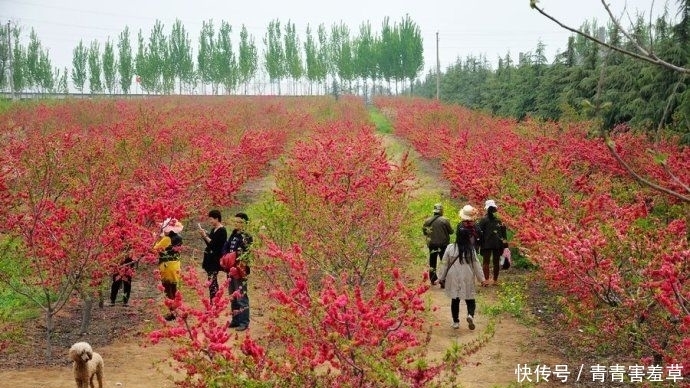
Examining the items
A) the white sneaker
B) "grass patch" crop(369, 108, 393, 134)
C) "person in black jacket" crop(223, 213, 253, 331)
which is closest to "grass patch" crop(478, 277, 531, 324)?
the white sneaker

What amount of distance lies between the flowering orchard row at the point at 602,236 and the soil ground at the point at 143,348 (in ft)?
2.35

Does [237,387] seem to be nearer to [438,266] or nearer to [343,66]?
[438,266]

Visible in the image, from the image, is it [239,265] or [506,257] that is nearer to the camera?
[239,265]

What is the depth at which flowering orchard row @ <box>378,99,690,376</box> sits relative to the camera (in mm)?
5812

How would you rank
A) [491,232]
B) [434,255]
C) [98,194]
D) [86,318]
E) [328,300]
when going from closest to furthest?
[328,300], [98,194], [86,318], [491,232], [434,255]

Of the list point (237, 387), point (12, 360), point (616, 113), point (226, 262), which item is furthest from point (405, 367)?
point (616, 113)

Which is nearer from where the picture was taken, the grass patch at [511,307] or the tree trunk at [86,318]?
the tree trunk at [86,318]

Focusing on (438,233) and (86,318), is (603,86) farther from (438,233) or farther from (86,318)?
(86,318)

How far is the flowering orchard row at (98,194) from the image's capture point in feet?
25.7

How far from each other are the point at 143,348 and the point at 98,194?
6.15 feet

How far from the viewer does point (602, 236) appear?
256 inches

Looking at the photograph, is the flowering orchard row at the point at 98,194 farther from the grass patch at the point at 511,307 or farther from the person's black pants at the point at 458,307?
the grass patch at the point at 511,307

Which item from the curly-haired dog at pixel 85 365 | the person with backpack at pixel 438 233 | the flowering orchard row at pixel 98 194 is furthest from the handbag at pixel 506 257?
the curly-haired dog at pixel 85 365

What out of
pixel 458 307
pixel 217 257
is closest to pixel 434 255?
pixel 458 307
